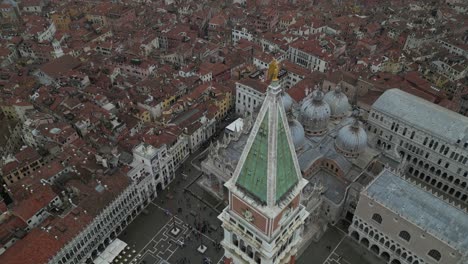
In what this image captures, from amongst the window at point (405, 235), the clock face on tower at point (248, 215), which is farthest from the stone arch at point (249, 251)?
the window at point (405, 235)

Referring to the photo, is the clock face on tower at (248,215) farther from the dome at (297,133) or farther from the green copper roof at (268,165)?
the dome at (297,133)

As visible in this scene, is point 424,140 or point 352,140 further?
point 424,140

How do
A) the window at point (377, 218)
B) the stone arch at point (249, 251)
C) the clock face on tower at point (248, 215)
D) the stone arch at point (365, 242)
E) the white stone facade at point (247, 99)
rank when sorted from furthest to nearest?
1. the white stone facade at point (247, 99)
2. the stone arch at point (365, 242)
3. the window at point (377, 218)
4. the stone arch at point (249, 251)
5. the clock face on tower at point (248, 215)

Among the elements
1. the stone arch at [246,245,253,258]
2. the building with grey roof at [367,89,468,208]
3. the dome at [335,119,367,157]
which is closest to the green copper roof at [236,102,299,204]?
the stone arch at [246,245,253,258]

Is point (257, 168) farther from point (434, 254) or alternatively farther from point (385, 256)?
point (385, 256)

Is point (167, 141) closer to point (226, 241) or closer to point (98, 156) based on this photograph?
point (98, 156)

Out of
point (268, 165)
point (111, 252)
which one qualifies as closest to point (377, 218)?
point (268, 165)

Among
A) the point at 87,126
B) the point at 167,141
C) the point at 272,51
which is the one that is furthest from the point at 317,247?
the point at 272,51
